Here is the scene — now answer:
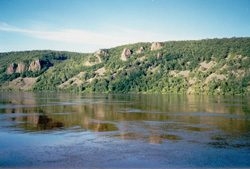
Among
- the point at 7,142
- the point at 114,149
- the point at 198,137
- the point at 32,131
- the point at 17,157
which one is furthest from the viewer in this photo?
the point at 32,131

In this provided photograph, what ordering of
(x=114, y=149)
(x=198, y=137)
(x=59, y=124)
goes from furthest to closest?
1. (x=59, y=124)
2. (x=198, y=137)
3. (x=114, y=149)

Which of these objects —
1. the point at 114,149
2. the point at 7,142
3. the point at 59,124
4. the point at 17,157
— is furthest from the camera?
the point at 59,124

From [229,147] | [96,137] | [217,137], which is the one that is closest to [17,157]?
[96,137]

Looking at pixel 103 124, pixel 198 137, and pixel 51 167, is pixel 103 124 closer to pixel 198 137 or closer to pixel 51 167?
pixel 198 137

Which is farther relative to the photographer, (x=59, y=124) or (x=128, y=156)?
(x=59, y=124)

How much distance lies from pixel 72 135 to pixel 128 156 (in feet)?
42.4

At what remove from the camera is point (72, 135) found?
42.5 metres

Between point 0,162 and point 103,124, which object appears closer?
point 0,162

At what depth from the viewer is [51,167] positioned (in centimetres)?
2748

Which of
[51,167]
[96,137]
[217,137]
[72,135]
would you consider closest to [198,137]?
[217,137]

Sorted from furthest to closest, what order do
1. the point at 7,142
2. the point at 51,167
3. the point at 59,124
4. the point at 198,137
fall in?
the point at 59,124 → the point at 198,137 → the point at 7,142 → the point at 51,167

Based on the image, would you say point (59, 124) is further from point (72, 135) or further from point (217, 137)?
point (217, 137)

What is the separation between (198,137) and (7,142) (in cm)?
2059

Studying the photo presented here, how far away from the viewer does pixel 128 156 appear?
31297 mm
